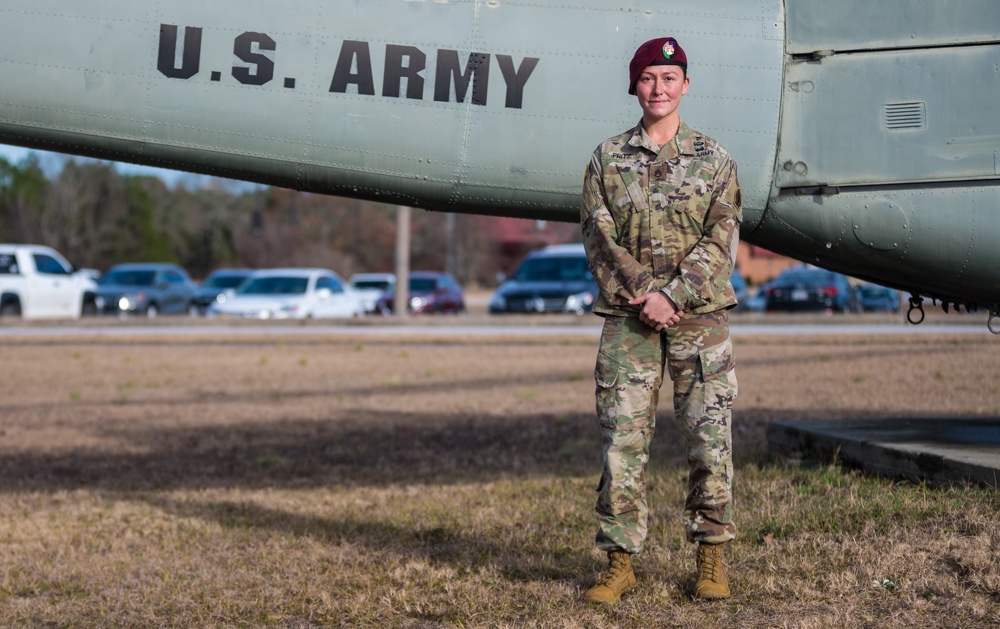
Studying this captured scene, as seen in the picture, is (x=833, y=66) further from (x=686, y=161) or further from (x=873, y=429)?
(x=873, y=429)

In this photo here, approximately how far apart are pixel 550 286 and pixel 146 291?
12215 mm

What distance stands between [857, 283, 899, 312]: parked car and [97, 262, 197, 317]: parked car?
19.5 m

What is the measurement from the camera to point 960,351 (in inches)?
596

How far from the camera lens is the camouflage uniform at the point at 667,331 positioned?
4176 millimetres

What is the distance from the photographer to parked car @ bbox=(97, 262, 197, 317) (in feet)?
96.3

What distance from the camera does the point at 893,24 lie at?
18.1 ft

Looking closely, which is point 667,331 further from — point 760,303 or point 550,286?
point 760,303

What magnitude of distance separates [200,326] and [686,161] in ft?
64.6

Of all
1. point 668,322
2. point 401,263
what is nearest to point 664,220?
point 668,322

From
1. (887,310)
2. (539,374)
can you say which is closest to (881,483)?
(539,374)

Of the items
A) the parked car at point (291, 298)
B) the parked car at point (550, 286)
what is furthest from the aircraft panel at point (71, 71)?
the parked car at point (291, 298)

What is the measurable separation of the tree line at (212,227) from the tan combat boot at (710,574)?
5705 cm

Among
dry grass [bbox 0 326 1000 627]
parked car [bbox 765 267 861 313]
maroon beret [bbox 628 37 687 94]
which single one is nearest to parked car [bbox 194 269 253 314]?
parked car [bbox 765 267 861 313]

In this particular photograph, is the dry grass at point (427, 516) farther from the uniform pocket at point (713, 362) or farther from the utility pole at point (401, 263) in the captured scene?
the utility pole at point (401, 263)
